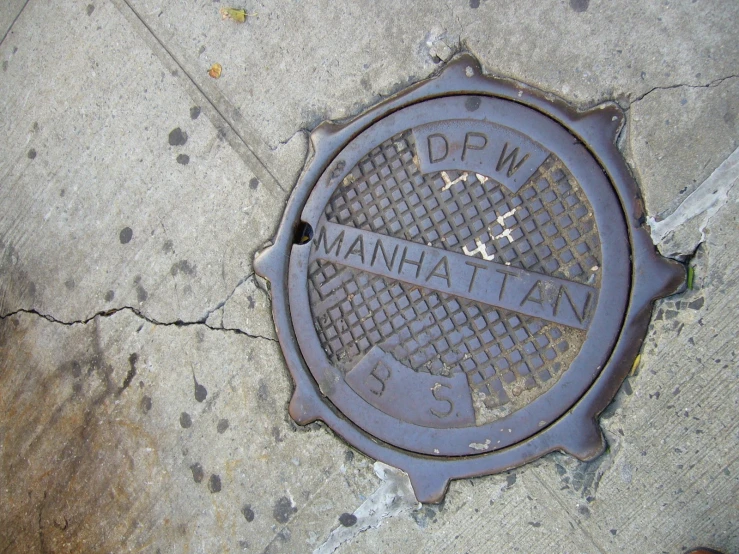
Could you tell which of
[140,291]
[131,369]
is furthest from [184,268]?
[131,369]

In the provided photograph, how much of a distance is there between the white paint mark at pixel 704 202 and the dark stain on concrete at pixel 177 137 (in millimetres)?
1737

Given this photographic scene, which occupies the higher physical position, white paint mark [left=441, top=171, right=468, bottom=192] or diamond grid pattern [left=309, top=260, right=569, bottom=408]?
white paint mark [left=441, top=171, right=468, bottom=192]

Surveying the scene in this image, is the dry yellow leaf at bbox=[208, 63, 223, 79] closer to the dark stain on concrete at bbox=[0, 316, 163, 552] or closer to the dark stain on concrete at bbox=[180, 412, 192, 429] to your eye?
the dark stain on concrete at bbox=[0, 316, 163, 552]

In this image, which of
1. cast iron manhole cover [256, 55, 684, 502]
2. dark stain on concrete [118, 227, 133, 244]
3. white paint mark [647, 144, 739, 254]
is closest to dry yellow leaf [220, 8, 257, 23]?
cast iron manhole cover [256, 55, 684, 502]

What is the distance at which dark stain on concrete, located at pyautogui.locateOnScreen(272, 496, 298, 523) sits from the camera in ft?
6.61

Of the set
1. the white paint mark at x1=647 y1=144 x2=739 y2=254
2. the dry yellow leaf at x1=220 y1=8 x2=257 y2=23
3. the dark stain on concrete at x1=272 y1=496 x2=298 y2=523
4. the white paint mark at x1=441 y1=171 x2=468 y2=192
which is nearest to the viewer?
the white paint mark at x1=647 y1=144 x2=739 y2=254

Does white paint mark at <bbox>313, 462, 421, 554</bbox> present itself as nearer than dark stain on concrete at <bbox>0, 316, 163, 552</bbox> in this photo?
Yes

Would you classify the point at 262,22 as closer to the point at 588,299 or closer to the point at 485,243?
the point at 485,243

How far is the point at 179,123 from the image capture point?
219 centimetres

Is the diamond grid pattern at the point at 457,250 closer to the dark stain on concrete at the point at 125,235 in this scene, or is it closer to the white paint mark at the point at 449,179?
the white paint mark at the point at 449,179

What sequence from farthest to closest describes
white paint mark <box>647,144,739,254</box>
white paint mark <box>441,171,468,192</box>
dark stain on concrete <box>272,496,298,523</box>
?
1. dark stain on concrete <box>272,496,298,523</box>
2. white paint mark <box>441,171,468,192</box>
3. white paint mark <box>647,144,739,254</box>

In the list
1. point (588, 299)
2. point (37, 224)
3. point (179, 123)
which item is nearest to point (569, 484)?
point (588, 299)

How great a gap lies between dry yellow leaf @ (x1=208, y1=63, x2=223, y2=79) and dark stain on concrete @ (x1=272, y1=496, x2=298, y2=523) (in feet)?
5.35

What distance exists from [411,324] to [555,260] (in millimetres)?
525
